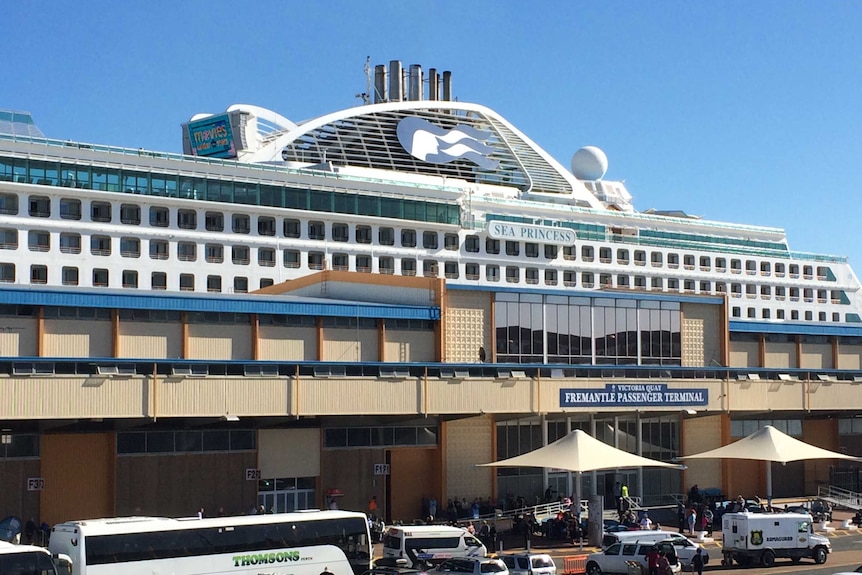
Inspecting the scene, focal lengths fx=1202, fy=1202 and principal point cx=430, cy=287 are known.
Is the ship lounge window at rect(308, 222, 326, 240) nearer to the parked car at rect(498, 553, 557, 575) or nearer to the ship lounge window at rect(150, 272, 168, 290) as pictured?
the ship lounge window at rect(150, 272, 168, 290)

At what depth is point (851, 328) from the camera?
190ft

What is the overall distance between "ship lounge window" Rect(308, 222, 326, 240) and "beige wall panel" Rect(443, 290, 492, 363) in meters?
29.7

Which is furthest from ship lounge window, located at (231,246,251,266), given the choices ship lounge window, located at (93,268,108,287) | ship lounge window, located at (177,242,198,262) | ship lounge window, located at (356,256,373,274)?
ship lounge window, located at (356,256,373,274)

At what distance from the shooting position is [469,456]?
4700 cm

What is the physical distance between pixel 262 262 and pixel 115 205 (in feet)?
30.9

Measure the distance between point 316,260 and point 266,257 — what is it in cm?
368

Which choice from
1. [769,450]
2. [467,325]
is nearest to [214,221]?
[467,325]

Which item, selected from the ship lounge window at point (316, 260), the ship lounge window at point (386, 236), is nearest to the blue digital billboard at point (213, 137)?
the ship lounge window at point (386, 236)

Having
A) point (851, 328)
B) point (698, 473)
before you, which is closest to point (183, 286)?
point (698, 473)

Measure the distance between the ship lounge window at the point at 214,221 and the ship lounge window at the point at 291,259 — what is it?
4382mm

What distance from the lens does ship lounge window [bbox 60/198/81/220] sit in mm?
65312

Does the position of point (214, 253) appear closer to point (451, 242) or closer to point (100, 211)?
point (100, 211)

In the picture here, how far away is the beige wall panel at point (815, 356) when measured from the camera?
55938mm

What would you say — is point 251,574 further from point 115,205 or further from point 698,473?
point 115,205
